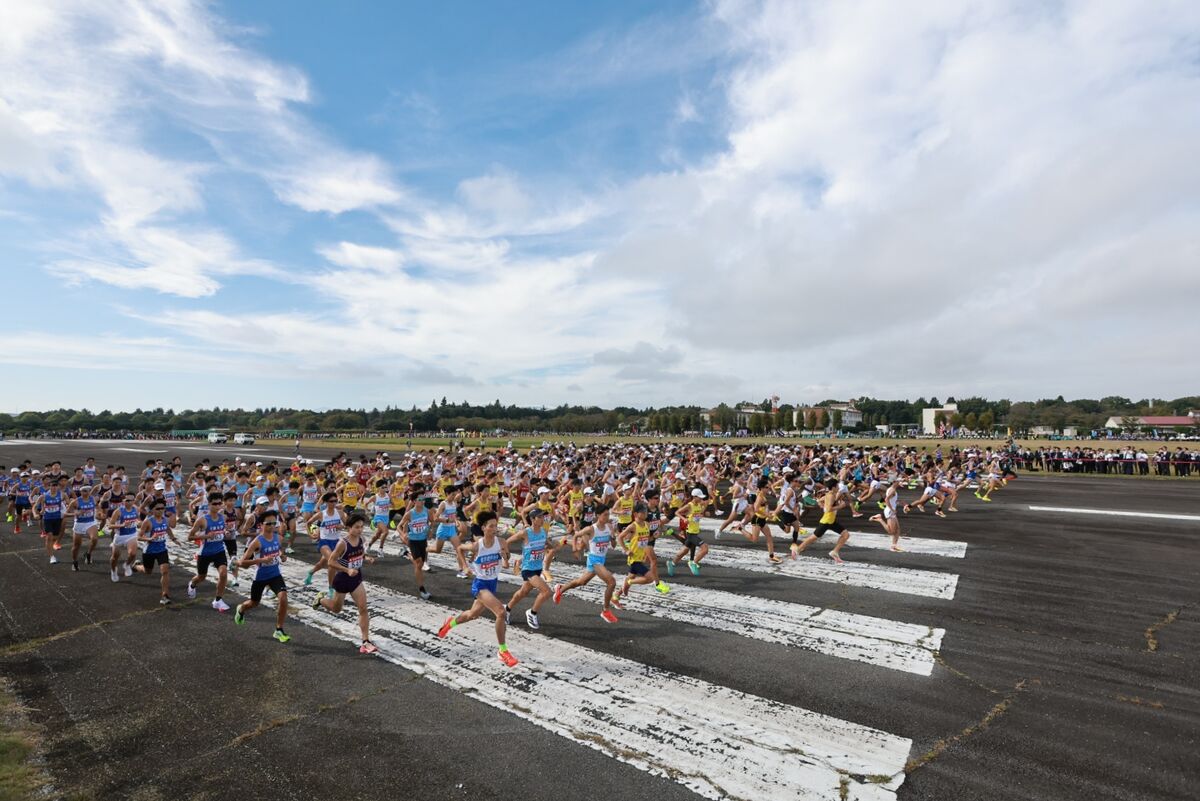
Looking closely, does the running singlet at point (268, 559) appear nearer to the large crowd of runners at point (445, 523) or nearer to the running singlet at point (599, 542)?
the large crowd of runners at point (445, 523)

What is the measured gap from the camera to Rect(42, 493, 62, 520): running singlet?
14.2 m

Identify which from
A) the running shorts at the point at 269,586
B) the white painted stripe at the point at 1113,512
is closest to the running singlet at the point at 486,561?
the running shorts at the point at 269,586

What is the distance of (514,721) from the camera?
593cm

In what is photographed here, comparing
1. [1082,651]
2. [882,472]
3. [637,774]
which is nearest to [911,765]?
[637,774]

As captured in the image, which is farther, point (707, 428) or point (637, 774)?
point (707, 428)

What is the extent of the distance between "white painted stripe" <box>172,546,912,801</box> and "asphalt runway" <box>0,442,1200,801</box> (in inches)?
1.0

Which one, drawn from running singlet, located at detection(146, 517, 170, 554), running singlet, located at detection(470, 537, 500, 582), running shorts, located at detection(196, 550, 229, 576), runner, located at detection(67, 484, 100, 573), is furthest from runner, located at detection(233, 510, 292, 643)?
runner, located at detection(67, 484, 100, 573)

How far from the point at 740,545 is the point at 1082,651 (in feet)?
25.6

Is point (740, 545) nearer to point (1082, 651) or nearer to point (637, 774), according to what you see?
point (1082, 651)

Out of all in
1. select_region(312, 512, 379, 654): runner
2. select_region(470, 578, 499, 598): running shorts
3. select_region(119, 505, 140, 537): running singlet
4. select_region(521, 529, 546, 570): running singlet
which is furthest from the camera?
select_region(119, 505, 140, 537): running singlet

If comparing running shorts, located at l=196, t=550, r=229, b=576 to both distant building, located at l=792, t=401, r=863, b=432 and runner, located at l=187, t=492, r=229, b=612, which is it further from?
distant building, located at l=792, t=401, r=863, b=432

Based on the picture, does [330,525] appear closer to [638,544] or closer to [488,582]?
[488,582]

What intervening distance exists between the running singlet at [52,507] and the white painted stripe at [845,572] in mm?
14909

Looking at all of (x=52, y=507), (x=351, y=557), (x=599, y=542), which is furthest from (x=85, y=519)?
(x=599, y=542)
